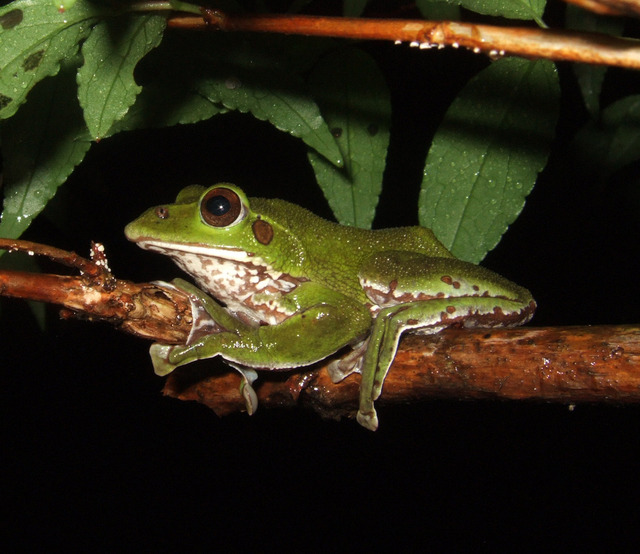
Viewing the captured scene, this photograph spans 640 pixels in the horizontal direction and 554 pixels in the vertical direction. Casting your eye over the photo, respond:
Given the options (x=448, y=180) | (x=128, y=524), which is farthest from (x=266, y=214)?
(x=128, y=524)

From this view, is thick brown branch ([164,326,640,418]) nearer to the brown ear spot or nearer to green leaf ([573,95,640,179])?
the brown ear spot

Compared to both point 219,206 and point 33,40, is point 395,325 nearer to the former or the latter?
point 219,206

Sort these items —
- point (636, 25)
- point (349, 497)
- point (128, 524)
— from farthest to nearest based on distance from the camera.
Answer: point (128, 524), point (349, 497), point (636, 25)

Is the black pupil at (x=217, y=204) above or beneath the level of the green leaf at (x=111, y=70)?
beneath

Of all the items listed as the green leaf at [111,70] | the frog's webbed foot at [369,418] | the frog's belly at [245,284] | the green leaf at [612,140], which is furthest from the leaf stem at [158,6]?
the green leaf at [612,140]

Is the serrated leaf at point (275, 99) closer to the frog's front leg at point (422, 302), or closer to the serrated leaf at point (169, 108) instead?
the serrated leaf at point (169, 108)

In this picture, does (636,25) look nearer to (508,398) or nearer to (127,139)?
(508,398)

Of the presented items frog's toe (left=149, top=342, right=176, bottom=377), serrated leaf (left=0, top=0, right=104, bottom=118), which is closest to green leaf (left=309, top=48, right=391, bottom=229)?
frog's toe (left=149, top=342, right=176, bottom=377)
